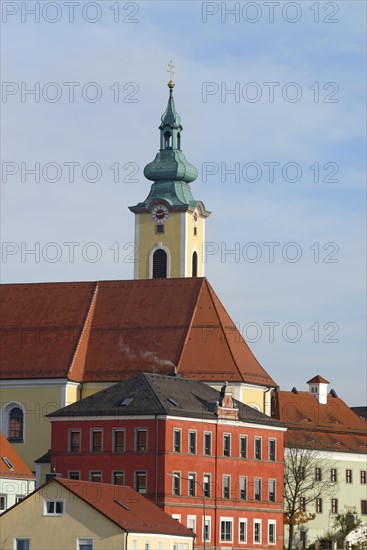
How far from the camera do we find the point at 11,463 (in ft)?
399

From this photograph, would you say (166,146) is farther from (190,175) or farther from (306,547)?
(306,547)

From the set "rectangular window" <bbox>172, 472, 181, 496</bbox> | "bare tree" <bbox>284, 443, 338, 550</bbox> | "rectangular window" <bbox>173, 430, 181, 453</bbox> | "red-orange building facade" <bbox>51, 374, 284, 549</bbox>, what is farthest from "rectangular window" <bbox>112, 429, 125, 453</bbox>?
"bare tree" <bbox>284, 443, 338, 550</bbox>

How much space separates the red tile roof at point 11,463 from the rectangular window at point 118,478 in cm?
727

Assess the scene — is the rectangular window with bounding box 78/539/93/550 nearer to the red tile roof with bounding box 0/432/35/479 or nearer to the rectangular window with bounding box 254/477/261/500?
the red tile roof with bounding box 0/432/35/479

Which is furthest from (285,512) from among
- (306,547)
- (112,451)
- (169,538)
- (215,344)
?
(169,538)

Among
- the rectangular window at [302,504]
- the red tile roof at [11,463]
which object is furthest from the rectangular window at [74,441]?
the rectangular window at [302,504]

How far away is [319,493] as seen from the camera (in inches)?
5522

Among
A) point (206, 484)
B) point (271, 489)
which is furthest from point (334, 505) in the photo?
point (206, 484)

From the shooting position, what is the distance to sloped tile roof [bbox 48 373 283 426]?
382ft

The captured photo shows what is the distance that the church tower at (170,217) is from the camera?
15600 centimetres

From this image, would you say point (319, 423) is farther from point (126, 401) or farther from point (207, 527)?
point (207, 527)

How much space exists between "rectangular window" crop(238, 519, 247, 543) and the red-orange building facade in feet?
0.27

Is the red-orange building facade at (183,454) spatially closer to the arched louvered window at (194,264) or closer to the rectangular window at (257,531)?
the rectangular window at (257,531)

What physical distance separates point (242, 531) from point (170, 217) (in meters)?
45.1
